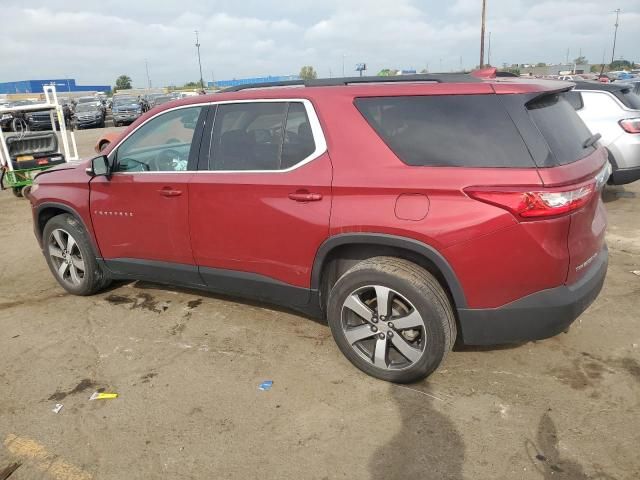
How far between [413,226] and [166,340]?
6.82 feet

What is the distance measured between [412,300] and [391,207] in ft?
1.73

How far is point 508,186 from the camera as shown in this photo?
2.52m

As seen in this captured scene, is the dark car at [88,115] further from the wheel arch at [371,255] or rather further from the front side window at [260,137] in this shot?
the wheel arch at [371,255]

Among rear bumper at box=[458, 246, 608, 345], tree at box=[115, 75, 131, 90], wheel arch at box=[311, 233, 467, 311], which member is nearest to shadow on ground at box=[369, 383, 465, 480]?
rear bumper at box=[458, 246, 608, 345]

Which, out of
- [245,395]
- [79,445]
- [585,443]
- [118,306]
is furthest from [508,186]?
[118,306]

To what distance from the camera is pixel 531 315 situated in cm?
265

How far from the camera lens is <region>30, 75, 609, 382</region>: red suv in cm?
258

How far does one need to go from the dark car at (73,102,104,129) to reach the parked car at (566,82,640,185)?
27410 millimetres

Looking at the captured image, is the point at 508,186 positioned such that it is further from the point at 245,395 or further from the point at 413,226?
the point at 245,395

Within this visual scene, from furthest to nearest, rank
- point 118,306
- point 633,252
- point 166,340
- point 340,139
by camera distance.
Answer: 1. point 633,252
2. point 118,306
3. point 166,340
4. point 340,139

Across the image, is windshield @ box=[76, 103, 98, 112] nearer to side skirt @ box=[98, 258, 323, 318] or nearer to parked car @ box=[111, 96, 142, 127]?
parked car @ box=[111, 96, 142, 127]

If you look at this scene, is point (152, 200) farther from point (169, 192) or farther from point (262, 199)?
point (262, 199)

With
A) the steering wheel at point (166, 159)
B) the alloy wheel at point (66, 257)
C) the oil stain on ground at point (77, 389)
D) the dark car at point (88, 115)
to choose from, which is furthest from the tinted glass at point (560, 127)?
the dark car at point (88, 115)

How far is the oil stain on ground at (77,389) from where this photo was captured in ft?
10.0
